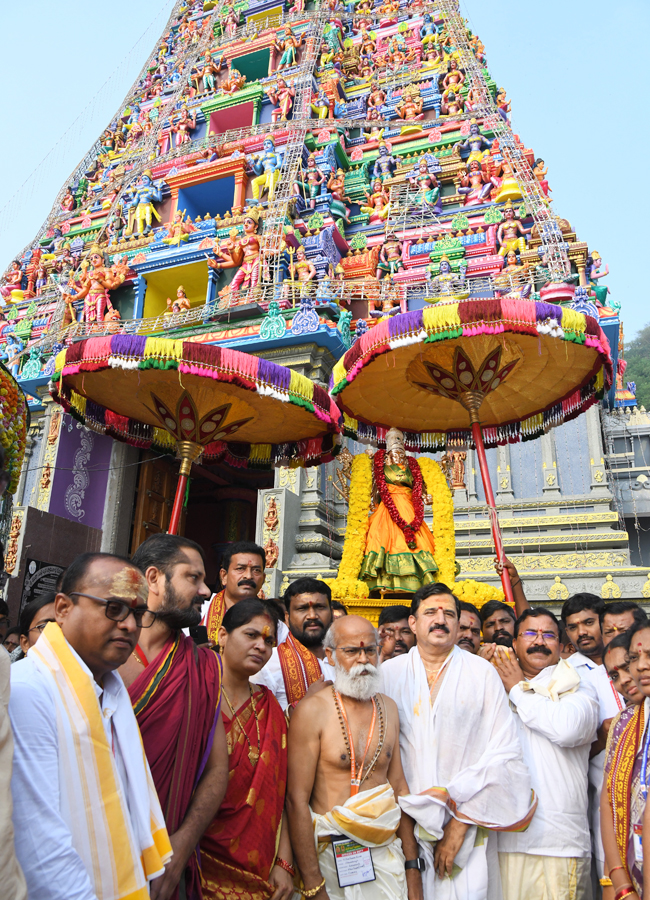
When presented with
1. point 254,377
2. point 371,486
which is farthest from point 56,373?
point 371,486

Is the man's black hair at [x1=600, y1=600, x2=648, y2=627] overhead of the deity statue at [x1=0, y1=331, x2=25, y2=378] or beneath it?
beneath

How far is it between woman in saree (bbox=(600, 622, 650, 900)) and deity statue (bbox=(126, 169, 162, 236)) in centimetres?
1333

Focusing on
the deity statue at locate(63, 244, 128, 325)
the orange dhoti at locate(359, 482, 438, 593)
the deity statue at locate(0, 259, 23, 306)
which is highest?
the deity statue at locate(0, 259, 23, 306)

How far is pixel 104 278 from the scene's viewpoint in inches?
511

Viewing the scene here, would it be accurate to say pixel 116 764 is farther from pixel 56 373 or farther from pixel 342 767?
pixel 56 373

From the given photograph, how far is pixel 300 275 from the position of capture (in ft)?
36.8

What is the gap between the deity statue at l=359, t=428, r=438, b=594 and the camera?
6574 mm

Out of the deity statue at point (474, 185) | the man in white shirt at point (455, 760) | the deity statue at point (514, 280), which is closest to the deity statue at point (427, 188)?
the deity statue at point (474, 185)

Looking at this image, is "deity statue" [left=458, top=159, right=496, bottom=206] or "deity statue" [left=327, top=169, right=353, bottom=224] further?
"deity statue" [left=327, top=169, right=353, bottom=224]

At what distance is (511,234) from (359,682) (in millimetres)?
10456

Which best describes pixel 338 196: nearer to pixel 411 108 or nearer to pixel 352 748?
pixel 411 108

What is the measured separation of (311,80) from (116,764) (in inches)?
632

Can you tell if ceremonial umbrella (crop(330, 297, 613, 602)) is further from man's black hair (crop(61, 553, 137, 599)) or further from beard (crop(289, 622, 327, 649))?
man's black hair (crop(61, 553, 137, 599))

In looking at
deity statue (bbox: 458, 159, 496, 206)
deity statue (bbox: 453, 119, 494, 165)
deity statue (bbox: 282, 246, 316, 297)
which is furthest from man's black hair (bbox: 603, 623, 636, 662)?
deity statue (bbox: 453, 119, 494, 165)
